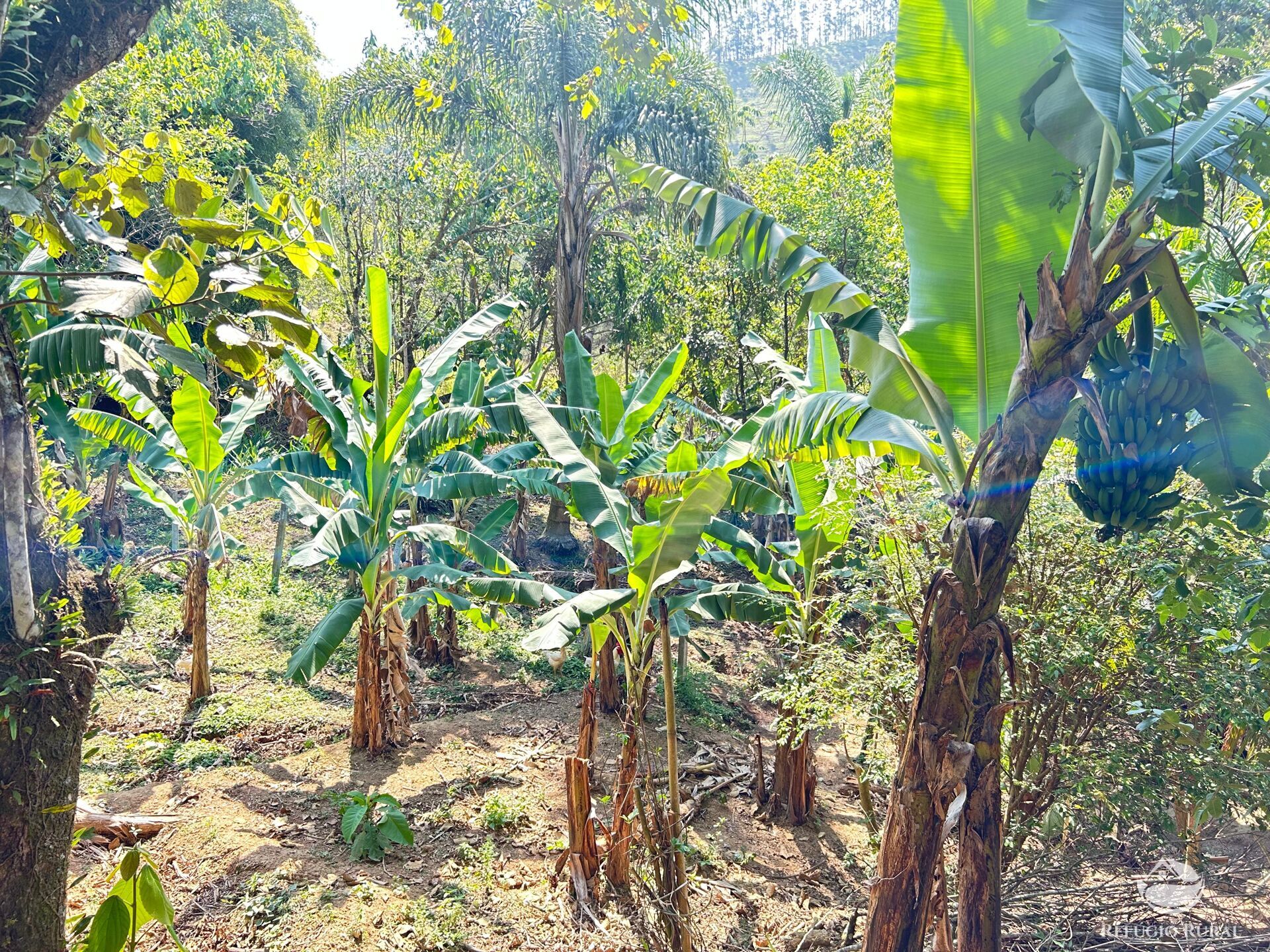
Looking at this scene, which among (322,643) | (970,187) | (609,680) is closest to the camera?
(970,187)

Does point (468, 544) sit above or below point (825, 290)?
below

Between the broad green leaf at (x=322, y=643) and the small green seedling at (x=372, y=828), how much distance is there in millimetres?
935

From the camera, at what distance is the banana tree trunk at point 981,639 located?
256 centimetres

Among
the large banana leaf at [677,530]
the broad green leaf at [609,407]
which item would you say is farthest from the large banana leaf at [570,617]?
the broad green leaf at [609,407]

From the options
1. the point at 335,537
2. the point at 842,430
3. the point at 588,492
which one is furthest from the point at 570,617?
the point at 335,537

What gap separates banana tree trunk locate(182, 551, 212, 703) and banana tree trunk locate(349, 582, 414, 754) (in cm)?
172

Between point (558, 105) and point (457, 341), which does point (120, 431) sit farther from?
point (558, 105)

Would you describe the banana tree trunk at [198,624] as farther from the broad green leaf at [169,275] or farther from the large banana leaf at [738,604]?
the broad green leaf at [169,275]

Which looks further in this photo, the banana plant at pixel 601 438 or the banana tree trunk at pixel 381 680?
the banana tree trunk at pixel 381 680

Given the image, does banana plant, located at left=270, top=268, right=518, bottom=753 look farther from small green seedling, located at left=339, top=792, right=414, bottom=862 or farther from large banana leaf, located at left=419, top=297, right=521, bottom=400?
small green seedling, located at left=339, top=792, right=414, bottom=862

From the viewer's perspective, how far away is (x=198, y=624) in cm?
722

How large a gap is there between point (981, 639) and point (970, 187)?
6.02 ft

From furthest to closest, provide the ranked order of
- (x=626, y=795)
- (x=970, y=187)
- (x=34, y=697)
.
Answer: (x=626, y=795) < (x=970, y=187) < (x=34, y=697)

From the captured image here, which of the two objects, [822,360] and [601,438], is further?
[601,438]
